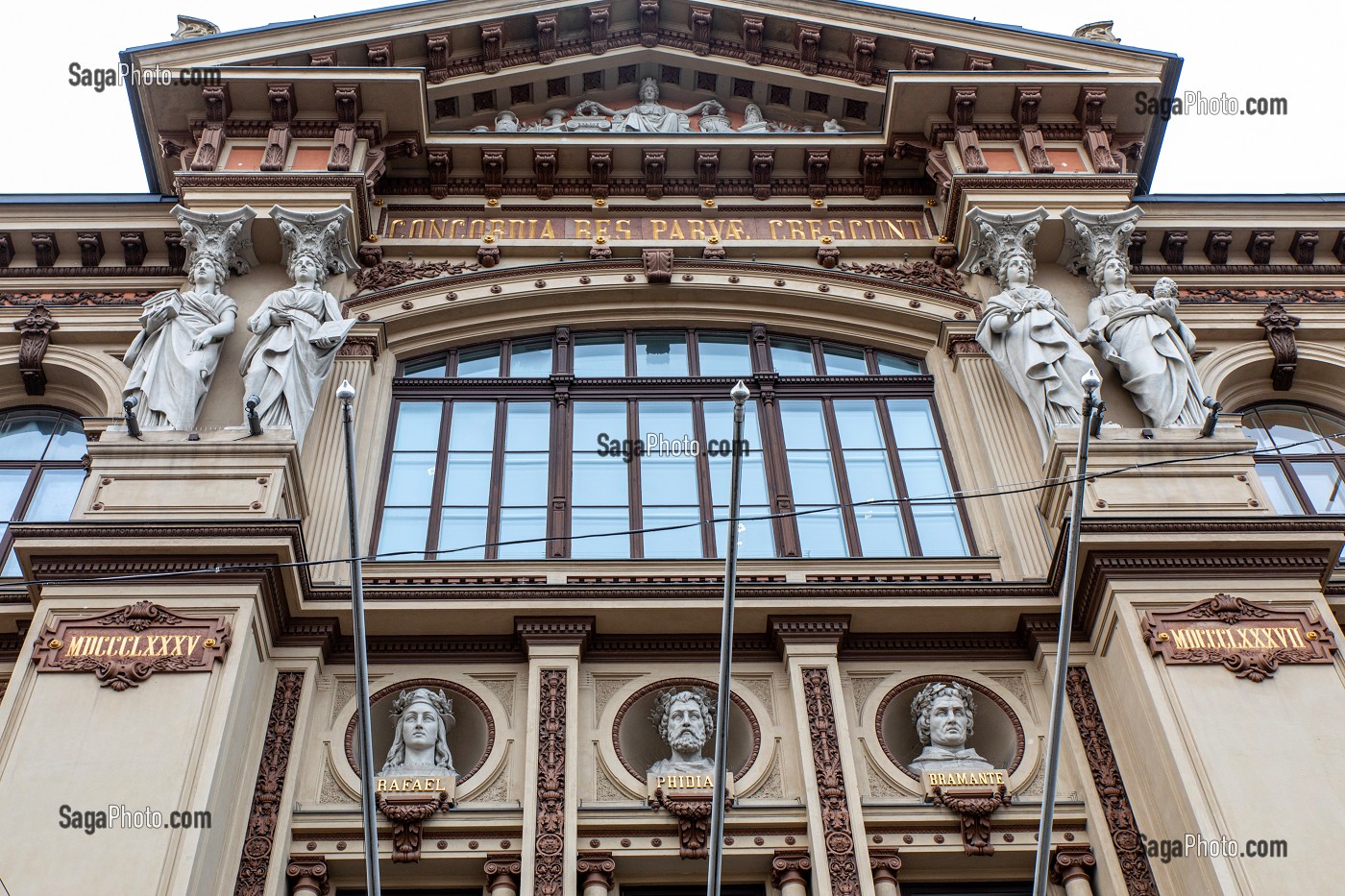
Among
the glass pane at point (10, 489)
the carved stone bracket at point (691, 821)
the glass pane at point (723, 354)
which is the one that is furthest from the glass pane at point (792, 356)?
the glass pane at point (10, 489)

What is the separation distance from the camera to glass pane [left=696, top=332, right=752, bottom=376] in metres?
20.1

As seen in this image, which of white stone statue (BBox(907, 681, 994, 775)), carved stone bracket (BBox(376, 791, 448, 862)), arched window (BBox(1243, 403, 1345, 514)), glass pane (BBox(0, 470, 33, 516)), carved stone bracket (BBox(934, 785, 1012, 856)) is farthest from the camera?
arched window (BBox(1243, 403, 1345, 514))

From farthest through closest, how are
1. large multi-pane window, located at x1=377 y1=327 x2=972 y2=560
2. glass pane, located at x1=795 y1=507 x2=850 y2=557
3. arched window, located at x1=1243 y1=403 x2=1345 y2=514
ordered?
arched window, located at x1=1243 y1=403 x2=1345 y2=514 → large multi-pane window, located at x1=377 y1=327 x2=972 y2=560 → glass pane, located at x1=795 y1=507 x2=850 y2=557

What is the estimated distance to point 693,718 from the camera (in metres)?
14.8

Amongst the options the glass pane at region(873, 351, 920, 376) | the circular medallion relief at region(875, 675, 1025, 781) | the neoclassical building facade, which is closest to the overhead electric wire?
the neoclassical building facade

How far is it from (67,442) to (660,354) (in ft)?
24.5

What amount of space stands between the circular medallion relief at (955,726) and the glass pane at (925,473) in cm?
304

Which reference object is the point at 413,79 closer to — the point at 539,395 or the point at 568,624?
the point at 539,395

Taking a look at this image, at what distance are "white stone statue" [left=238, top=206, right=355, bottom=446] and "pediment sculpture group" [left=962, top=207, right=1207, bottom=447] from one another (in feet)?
25.7

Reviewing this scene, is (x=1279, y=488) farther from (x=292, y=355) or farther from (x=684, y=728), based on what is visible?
(x=292, y=355)

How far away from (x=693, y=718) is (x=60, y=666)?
225 inches

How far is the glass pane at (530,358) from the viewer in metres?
20.0

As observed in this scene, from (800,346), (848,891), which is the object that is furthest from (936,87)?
(848,891)

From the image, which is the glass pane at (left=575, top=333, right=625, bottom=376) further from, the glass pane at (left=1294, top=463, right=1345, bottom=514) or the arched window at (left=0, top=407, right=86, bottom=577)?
the glass pane at (left=1294, top=463, right=1345, bottom=514)
